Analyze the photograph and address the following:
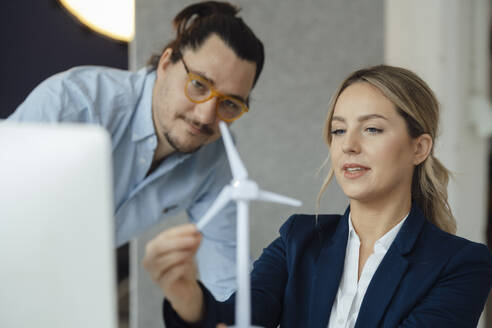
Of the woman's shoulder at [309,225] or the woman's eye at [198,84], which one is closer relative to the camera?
the woman's shoulder at [309,225]

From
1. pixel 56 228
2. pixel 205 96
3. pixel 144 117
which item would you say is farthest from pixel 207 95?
pixel 56 228

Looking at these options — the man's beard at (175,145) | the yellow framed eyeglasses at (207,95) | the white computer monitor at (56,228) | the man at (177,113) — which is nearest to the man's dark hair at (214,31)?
the man at (177,113)

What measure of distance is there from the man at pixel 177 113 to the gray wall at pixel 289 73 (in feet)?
0.25

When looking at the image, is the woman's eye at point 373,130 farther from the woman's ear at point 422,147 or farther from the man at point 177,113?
A: the man at point 177,113

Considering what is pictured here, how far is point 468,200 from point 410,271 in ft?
4.34

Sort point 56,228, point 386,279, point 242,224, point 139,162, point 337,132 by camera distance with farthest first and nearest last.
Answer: point 139,162, point 337,132, point 386,279, point 242,224, point 56,228

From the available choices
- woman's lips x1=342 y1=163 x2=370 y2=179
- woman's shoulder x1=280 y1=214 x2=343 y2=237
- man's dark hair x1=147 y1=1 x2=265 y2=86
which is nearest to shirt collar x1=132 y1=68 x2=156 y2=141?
man's dark hair x1=147 y1=1 x2=265 y2=86

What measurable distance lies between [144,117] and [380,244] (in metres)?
0.87

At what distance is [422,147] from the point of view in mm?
1228

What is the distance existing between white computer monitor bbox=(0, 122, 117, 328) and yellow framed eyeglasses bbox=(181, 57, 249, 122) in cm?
97

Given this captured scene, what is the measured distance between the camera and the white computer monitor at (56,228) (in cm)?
56

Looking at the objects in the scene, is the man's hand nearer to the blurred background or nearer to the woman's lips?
the woman's lips

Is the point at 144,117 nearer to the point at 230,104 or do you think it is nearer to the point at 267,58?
the point at 230,104

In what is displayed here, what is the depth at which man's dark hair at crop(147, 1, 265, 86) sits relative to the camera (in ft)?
5.19
